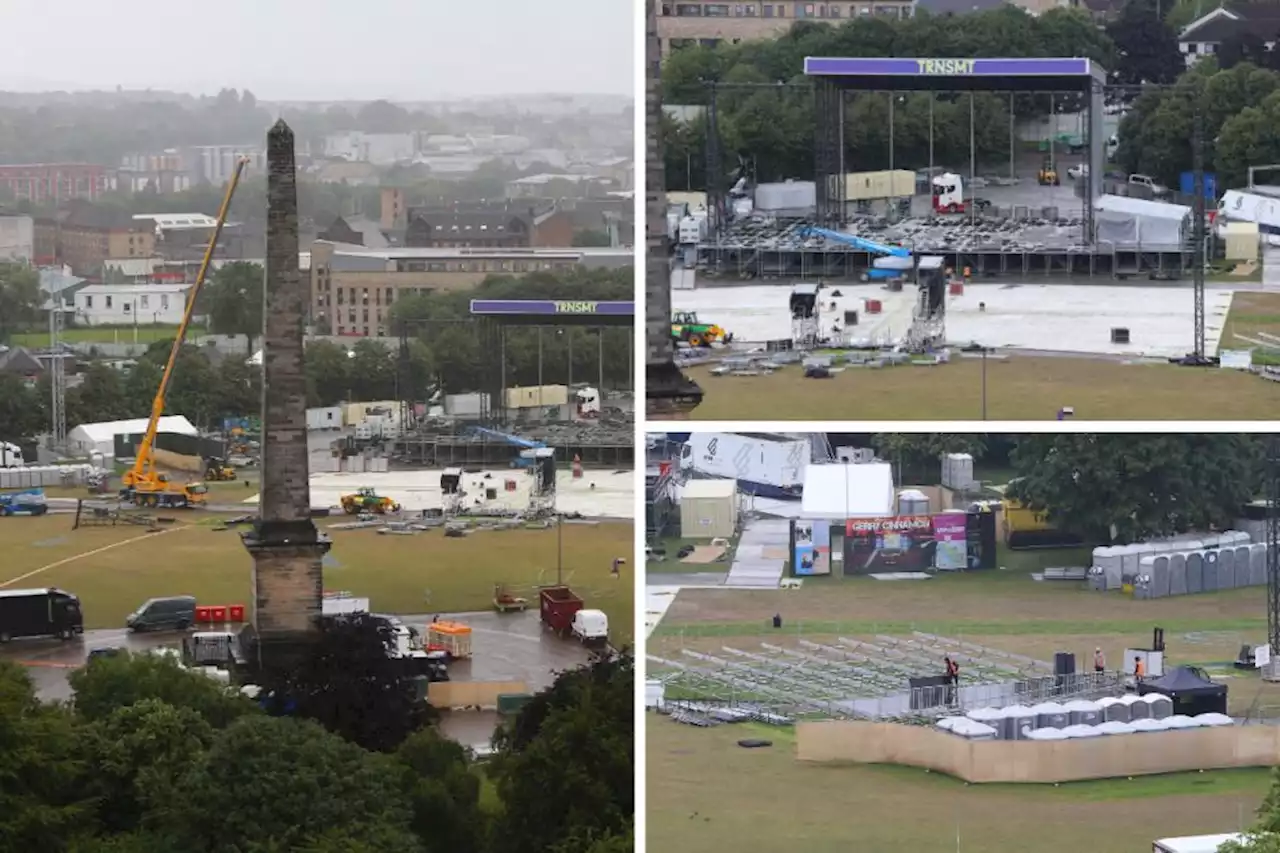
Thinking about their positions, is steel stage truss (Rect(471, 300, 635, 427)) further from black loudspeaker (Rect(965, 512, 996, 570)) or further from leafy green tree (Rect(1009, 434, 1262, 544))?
leafy green tree (Rect(1009, 434, 1262, 544))

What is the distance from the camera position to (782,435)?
14.2 metres

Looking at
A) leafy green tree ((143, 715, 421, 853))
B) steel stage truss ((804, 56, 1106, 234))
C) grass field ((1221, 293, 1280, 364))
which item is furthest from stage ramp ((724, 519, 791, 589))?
steel stage truss ((804, 56, 1106, 234))

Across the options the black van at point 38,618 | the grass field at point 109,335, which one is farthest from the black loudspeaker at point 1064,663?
the grass field at point 109,335

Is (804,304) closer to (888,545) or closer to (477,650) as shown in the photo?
(477,650)

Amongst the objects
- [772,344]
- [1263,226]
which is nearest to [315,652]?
[772,344]

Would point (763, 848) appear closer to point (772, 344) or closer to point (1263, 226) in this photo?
point (772, 344)

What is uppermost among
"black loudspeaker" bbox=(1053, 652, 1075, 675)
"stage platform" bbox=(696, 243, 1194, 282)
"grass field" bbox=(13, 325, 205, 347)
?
"stage platform" bbox=(696, 243, 1194, 282)

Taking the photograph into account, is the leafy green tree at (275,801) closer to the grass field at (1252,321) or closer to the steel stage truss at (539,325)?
the grass field at (1252,321)

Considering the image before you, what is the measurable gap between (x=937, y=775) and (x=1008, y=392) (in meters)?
9.10

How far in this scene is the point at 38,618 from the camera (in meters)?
20.0

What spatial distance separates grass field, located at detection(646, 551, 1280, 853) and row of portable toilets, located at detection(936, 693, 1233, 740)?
0.67ft

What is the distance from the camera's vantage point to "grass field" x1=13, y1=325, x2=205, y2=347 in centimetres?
Result: 3584

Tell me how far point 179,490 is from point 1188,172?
999cm

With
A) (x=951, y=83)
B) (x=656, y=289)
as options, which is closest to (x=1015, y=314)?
(x=951, y=83)
